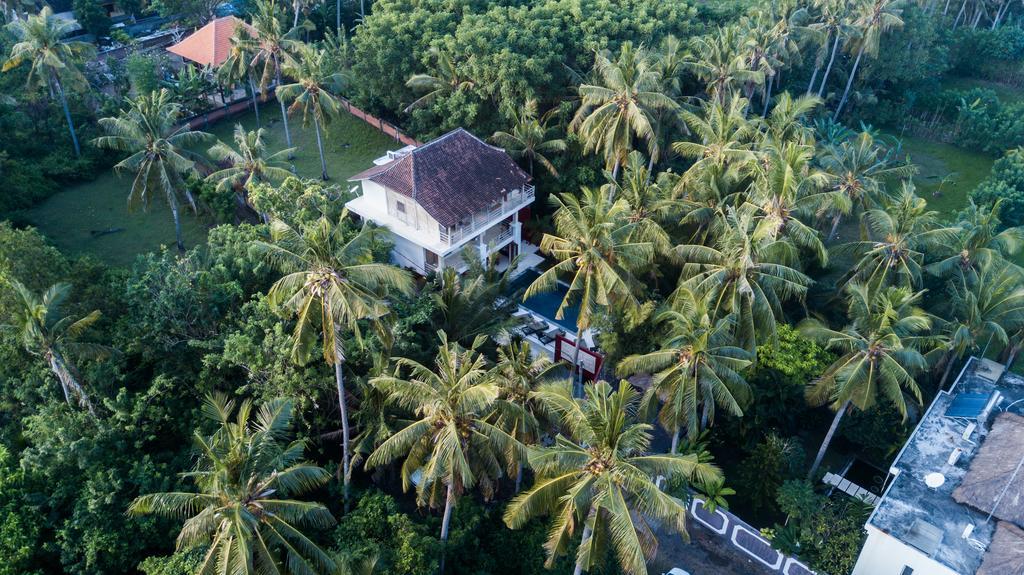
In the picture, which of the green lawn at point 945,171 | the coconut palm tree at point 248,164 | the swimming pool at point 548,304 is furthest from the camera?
the green lawn at point 945,171

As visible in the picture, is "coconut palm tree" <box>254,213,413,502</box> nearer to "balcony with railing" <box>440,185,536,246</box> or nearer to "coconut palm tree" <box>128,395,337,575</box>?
"coconut palm tree" <box>128,395,337,575</box>

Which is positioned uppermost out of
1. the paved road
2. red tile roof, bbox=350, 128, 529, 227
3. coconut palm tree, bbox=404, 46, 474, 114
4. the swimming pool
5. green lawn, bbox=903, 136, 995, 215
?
coconut palm tree, bbox=404, 46, 474, 114

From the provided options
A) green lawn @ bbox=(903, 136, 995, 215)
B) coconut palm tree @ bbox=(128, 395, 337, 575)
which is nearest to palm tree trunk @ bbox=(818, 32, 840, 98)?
green lawn @ bbox=(903, 136, 995, 215)

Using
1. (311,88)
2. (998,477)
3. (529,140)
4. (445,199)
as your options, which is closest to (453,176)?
(445,199)

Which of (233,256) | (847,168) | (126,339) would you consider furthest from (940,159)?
(126,339)

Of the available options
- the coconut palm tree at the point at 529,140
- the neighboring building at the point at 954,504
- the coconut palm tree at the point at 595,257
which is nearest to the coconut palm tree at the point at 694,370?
the coconut palm tree at the point at 595,257

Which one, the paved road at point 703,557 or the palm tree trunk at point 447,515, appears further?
the paved road at point 703,557

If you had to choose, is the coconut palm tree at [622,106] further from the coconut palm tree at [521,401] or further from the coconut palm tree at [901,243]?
the coconut palm tree at [521,401]
